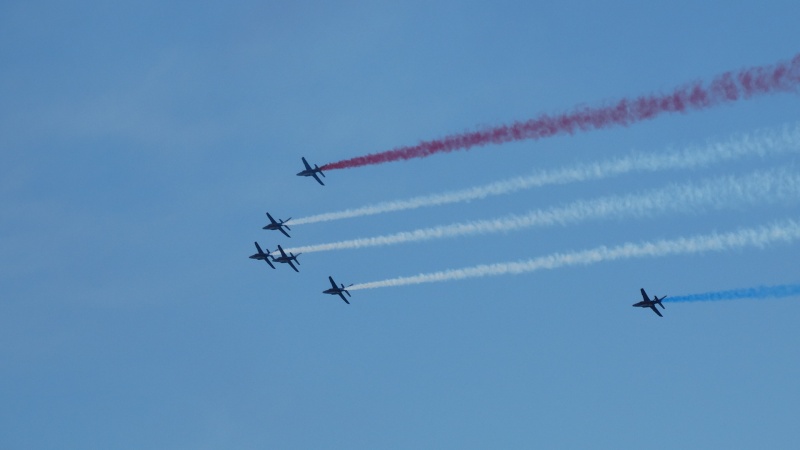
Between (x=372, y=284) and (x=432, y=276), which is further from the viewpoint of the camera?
(x=372, y=284)

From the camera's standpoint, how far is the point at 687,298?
63.8 metres

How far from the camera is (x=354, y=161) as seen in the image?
7788 cm

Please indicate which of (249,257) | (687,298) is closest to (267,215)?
(249,257)

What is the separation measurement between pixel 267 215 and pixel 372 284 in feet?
53.0

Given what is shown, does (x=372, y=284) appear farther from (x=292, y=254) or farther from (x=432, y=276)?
(x=292, y=254)

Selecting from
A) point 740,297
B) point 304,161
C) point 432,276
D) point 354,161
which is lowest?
point 740,297

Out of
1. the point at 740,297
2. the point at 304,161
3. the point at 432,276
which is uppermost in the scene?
the point at 304,161

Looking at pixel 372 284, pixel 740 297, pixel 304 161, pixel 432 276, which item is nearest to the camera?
pixel 740 297

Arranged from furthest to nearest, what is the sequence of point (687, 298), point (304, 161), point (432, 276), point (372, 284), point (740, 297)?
point (304, 161)
point (372, 284)
point (432, 276)
point (687, 298)
point (740, 297)

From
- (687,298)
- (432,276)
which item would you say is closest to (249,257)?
(432,276)

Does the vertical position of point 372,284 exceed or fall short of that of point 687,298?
it exceeds it

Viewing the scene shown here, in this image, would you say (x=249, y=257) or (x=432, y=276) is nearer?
(x=432, y=276)

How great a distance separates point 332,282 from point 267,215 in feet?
22.0

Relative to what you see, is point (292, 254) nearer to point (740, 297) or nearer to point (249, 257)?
point (249, 257)
